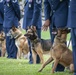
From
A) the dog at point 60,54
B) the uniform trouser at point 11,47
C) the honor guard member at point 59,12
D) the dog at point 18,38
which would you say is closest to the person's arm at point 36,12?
the honor guard member at point 59,12

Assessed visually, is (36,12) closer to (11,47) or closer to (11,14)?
(11,14)

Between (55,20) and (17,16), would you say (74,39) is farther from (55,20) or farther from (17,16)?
(17,16)

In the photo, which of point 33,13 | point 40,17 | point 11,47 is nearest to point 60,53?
point 33,13

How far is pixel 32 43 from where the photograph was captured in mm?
11789

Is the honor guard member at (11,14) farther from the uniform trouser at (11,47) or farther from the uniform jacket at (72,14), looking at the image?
the uniform jacket at (72,14)

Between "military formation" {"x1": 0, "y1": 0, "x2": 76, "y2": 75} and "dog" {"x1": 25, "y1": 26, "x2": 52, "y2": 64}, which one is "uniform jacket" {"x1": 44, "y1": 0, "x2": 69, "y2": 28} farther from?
"dog" {"x1": 25, "y1": 26, "x2": 52, "y2": 64}

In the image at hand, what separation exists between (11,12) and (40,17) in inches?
80.0

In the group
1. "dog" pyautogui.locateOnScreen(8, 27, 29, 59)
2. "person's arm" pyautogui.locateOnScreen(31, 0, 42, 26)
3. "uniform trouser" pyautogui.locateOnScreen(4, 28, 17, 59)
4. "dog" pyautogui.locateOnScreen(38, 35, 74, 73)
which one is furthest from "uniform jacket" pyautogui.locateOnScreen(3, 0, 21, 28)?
"dog" pyautogui.locateOnScreen(38, 35, 74, 73)

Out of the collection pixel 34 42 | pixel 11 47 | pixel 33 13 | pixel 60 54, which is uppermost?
pixel 33 13

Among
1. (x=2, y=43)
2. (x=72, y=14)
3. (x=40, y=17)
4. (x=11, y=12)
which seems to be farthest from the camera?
(x=2, y=43)

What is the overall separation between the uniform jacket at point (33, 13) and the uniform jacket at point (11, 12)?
1.78 metres

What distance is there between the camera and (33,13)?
36.8ft

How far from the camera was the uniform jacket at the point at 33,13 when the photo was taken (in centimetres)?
1105

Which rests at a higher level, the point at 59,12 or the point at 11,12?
the point at 11,12
